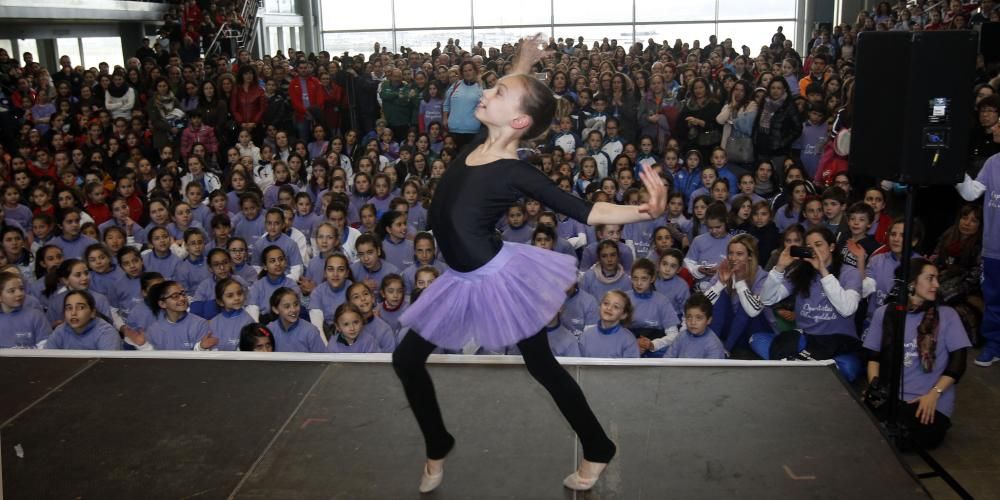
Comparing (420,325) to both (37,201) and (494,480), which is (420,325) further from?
(37,201)

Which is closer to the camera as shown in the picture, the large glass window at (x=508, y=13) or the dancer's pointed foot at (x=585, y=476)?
the dancer's pointed foot at (x=585, y=476)

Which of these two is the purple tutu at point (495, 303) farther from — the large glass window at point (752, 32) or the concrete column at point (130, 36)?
the large glass window at point (752, 32)

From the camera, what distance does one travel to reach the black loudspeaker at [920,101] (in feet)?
10.8

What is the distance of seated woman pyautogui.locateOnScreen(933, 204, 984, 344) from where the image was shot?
5.29 meters

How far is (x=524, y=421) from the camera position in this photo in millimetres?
3240

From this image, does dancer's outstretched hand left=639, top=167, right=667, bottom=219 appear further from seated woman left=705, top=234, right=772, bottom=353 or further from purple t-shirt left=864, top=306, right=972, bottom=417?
seated woman left=705, top=234, right=772, bottom=353

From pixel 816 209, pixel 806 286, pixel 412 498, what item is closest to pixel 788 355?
pixel 806 286

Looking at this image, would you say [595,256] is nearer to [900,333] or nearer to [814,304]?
[814,304]

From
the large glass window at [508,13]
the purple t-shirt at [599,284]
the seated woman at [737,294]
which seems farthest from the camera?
the large glass window at [508,13]

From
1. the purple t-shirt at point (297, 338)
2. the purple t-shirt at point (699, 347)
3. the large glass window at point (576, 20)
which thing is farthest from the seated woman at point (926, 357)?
the large glass window at point (576, 20)

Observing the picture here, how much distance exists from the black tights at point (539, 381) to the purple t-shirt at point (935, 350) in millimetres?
2061

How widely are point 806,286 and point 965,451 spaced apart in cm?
113

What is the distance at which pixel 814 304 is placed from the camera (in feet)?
15.9

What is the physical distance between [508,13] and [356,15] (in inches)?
128
